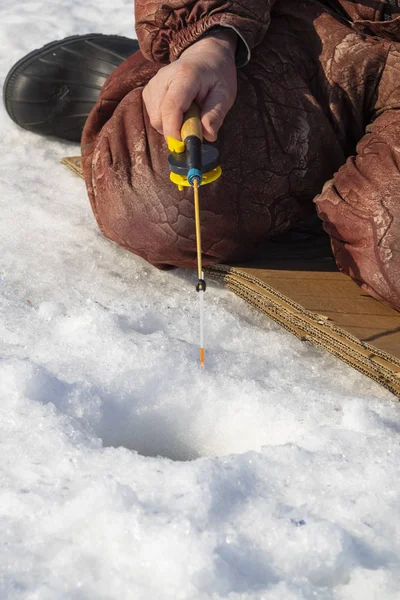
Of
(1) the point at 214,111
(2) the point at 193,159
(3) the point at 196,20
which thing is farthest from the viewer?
(3) the point at 196,20

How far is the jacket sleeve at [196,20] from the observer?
167 centimetres

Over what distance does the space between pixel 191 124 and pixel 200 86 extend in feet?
0.39

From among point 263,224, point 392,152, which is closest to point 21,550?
point 263,224

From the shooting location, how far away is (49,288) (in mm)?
1801

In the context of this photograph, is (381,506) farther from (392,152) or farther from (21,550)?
(392,152)

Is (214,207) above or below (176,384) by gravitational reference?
above

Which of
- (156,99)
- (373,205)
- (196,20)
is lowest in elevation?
(373,205)

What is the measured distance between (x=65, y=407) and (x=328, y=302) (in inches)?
24.4

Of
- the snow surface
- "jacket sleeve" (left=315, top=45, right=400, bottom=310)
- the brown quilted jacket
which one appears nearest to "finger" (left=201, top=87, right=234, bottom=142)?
the brown quilted jacket

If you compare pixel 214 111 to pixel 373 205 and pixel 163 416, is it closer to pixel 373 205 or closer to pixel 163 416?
pixel 373 205

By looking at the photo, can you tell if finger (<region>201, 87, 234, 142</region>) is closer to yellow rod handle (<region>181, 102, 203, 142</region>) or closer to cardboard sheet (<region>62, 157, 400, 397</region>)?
yellow rod handle (<region>181, 102, 203, 142</region>)

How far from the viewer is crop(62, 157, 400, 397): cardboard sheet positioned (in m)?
1.59

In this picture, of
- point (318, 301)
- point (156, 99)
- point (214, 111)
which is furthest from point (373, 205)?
point (156, 99)

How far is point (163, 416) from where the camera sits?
1.45 m
